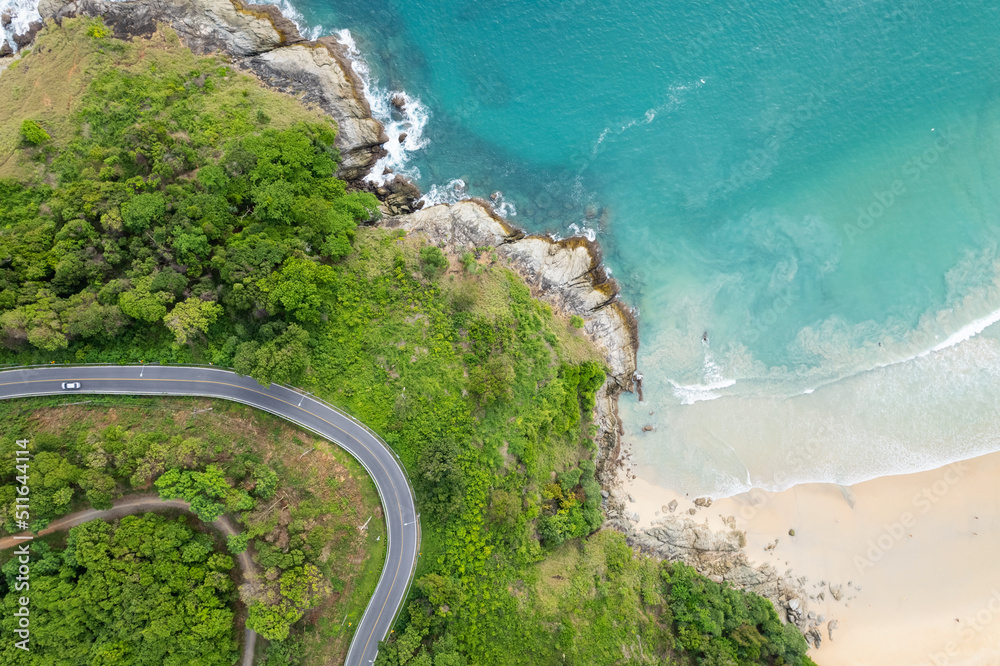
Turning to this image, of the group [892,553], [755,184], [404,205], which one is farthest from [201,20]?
[892,553]

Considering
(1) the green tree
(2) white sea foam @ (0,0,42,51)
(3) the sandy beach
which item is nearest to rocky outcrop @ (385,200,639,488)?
(3) the sandy beach

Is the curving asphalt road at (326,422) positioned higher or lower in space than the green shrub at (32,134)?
lower

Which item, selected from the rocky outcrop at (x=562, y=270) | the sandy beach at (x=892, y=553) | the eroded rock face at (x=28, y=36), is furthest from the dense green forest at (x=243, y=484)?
the eroded rock face at (x=28, y=36)

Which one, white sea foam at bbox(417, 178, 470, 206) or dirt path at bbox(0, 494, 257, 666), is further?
white sea foam at bbox(417, 178, 470, 206)

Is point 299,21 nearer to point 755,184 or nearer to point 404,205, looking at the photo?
point 404,205

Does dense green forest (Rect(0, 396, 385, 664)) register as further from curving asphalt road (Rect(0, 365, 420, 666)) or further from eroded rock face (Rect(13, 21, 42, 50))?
eroded rock face (Rect(13, 21, 42, 50))

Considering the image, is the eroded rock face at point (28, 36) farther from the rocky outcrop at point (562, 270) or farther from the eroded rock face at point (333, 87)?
the rocky outcrop at point (562, 270)

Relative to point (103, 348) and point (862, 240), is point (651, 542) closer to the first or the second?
point (862, 240)

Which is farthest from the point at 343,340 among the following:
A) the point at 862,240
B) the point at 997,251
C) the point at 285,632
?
the point at 997,251
